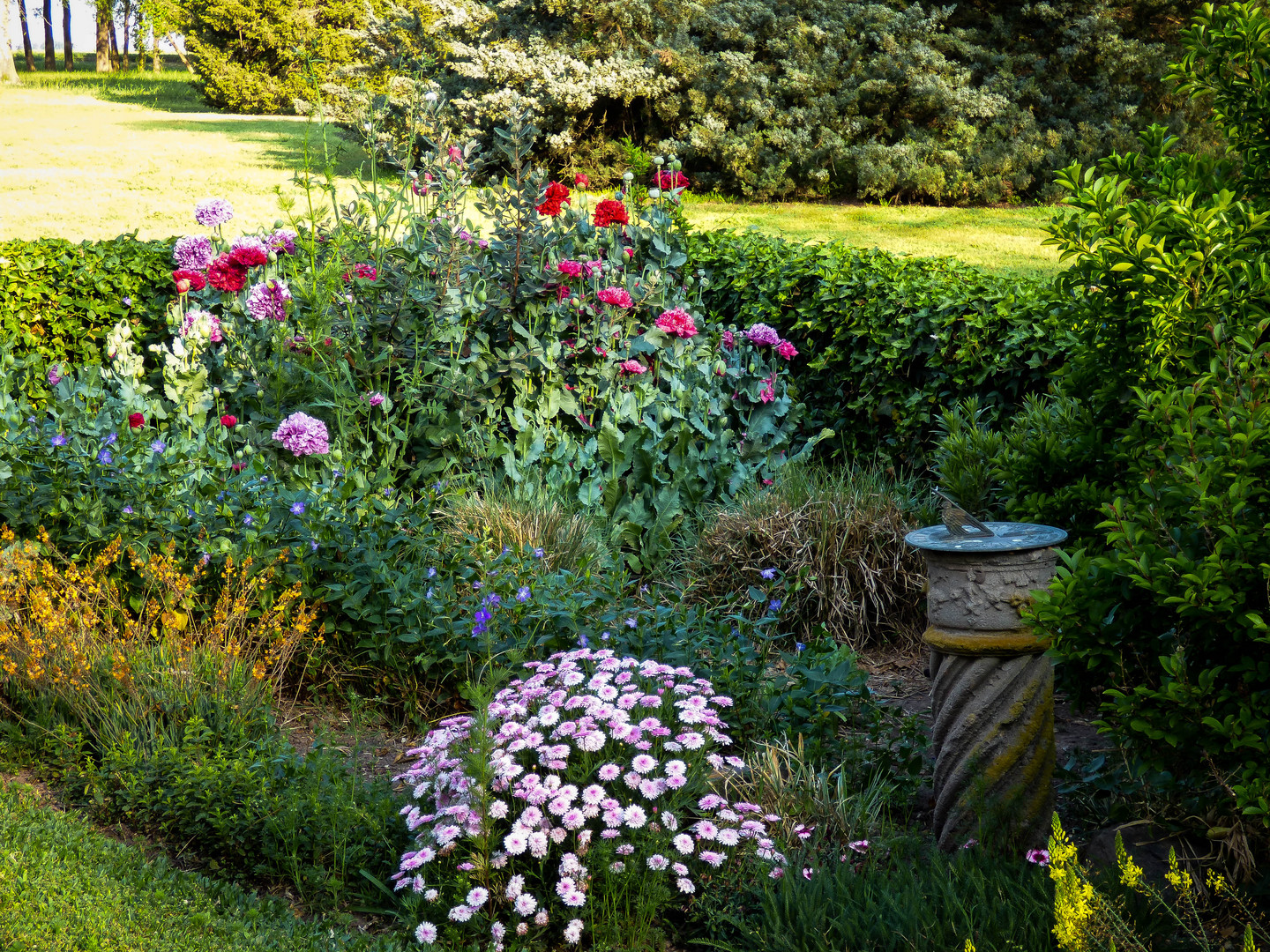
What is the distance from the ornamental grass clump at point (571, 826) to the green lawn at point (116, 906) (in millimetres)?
266

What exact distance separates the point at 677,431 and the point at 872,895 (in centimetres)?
318

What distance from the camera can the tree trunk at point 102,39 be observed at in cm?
3928

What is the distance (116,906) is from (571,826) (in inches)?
45.5

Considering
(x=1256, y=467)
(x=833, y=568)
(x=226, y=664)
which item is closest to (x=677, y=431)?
(x=833, y=568)

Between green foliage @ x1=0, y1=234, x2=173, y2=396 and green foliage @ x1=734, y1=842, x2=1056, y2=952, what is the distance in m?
5.63

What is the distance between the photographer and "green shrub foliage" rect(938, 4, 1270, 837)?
222 centimetres

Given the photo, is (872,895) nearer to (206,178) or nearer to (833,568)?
(833,568)

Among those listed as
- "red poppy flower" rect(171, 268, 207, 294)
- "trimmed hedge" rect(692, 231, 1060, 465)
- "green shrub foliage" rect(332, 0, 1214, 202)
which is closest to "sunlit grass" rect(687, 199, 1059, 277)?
"green shrub foliage" rect(332, 0, 1214, 202)

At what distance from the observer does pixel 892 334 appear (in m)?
5.59

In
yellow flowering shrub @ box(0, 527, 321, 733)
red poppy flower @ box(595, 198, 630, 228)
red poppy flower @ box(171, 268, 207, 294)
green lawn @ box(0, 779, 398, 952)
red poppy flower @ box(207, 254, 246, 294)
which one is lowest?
green lawn @ box(0, 779, 398, 952)

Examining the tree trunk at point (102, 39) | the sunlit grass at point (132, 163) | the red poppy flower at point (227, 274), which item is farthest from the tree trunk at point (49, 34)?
the red poppy flower at point (227, 274)

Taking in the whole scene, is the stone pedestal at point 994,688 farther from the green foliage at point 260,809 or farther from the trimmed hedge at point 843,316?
the trimmed hedge at point 843,316

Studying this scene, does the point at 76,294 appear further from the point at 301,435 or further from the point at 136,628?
the point at 136,628

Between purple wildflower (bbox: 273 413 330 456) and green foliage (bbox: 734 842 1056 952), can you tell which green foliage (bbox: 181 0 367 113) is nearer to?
purple wildflower (bbox: 273 413 330 456)
